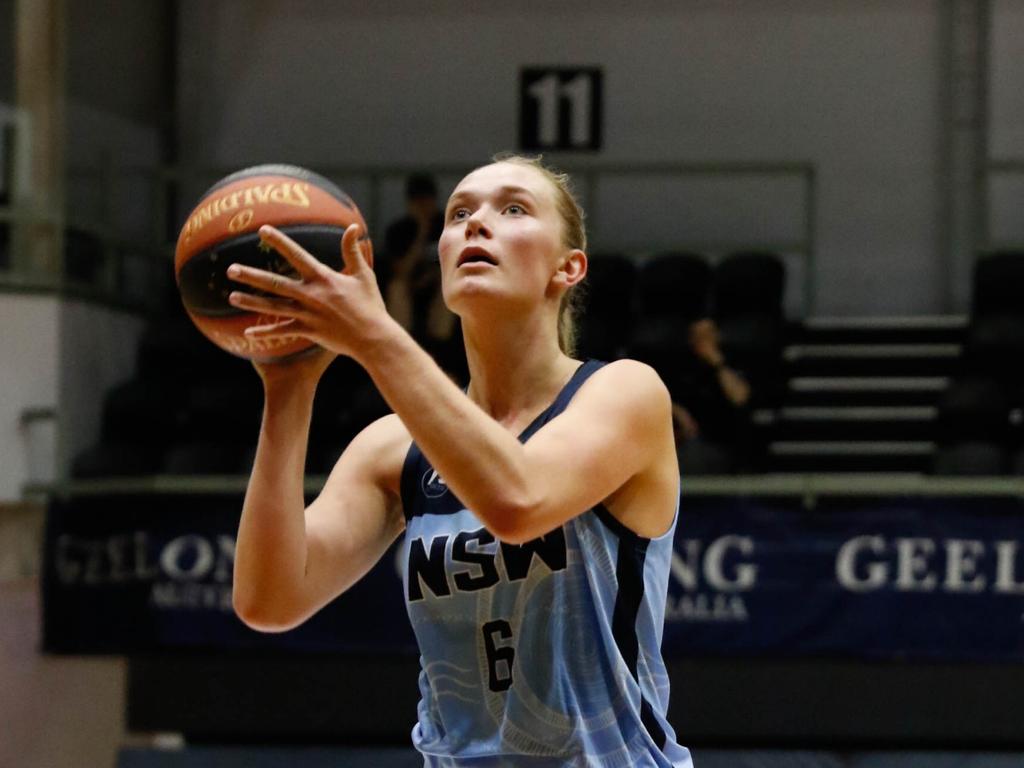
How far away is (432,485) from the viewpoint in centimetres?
257

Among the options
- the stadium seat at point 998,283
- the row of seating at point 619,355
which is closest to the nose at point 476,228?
the row of seating at point 619,355

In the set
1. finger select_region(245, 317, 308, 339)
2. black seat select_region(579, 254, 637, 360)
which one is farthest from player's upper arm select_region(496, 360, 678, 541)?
black seat select_region(579, 254, 637, 360)

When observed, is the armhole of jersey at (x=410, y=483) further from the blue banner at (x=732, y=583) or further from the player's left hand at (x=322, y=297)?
the blue banner at (x=732, y=583)

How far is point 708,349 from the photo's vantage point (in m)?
7.18

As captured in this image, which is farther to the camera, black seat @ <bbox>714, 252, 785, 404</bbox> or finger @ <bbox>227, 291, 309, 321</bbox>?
black seat @ <bbox>714, 252, 785, 404</bbox>

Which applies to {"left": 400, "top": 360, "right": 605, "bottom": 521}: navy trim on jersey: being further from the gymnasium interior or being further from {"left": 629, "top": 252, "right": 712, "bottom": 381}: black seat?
{"left": 629, "top": 252, "right": 712, "bottom": 381}: black seat

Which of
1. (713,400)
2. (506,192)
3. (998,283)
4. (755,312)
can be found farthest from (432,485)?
(998,283)

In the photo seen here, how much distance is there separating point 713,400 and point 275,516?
491 centimetres

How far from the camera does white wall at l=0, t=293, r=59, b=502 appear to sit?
6.99 metres

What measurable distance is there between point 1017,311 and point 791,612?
2.63 m

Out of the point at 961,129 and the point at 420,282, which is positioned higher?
the point at 961,129

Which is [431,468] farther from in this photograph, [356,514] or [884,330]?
[884,330]

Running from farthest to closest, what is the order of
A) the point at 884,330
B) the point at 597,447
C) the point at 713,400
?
the point at 884,330
the point at 713,400
the point at 597,447

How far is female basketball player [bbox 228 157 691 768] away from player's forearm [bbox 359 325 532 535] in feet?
0.45
